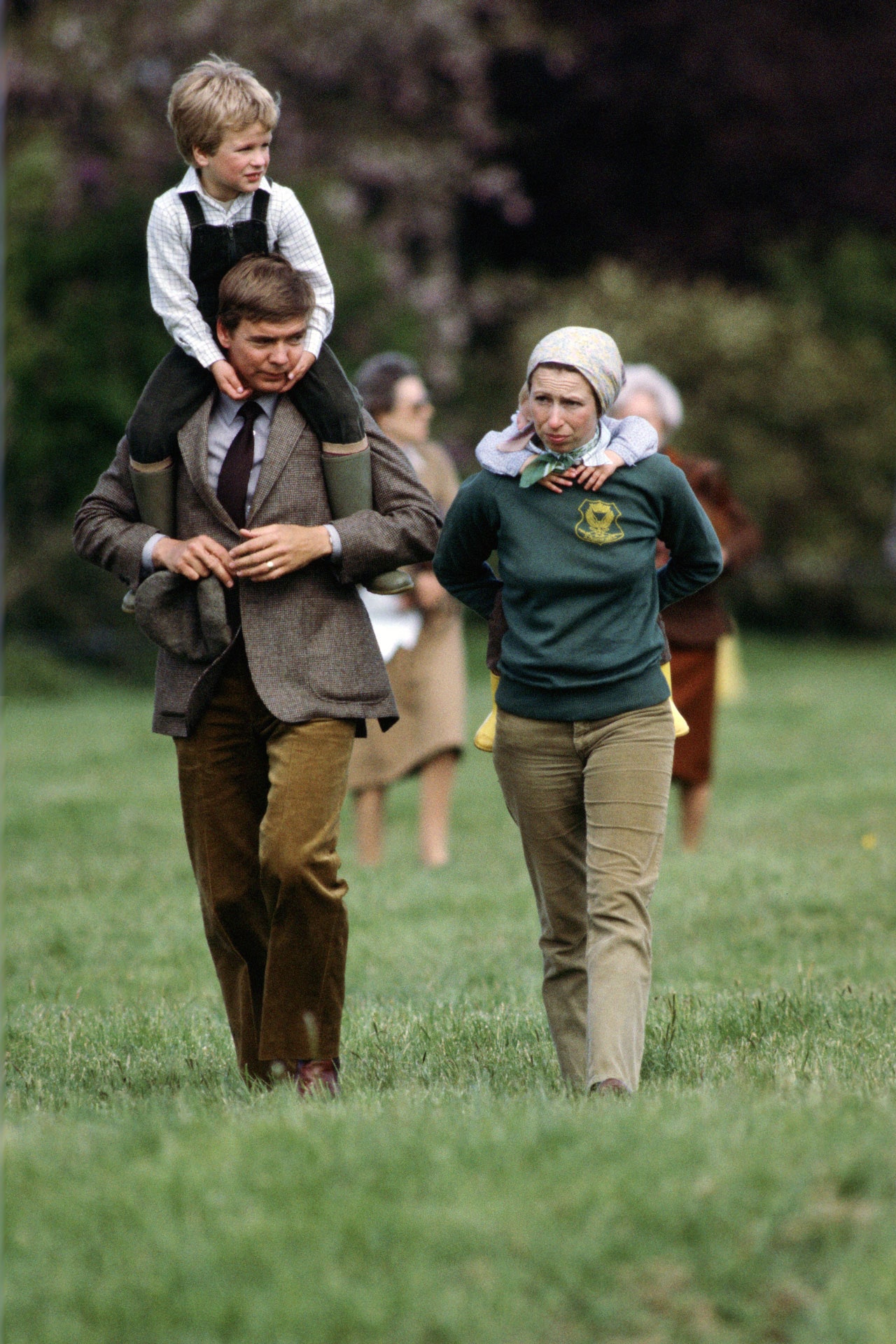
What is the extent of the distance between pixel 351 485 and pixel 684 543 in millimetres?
947

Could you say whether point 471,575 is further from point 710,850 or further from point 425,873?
point 710,850

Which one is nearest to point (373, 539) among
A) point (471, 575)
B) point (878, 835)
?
point (471, 575)

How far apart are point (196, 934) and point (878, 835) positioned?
14.7ft

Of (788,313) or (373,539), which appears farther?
(788,313)

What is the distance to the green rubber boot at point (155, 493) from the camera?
4.98 m

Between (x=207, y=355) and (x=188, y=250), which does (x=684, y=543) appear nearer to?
(x=207, y=355)

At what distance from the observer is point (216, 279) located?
496 centimetres

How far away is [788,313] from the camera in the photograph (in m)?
27.4

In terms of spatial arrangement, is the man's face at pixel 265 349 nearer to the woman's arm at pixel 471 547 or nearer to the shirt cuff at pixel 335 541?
the shirt cuff at pixel 335 541

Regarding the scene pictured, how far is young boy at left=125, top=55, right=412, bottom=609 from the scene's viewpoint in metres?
4.76

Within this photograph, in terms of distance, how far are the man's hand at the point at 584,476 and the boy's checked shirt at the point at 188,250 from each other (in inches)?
29.4

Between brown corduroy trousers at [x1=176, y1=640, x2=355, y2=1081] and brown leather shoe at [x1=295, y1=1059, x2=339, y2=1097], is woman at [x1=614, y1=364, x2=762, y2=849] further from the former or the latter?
brown leather shoe at [x1=295, y1=1059, x2=339, y2=1097]

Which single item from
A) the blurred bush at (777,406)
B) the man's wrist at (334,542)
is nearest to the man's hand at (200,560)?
the man's wrist at (334,542)

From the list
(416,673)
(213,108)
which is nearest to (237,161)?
(213,108)
